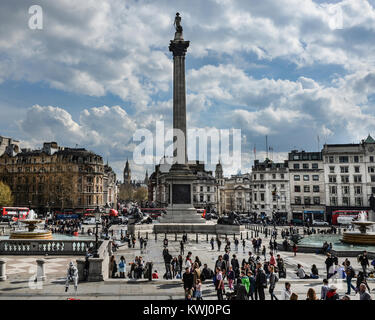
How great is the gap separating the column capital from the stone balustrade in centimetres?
4085

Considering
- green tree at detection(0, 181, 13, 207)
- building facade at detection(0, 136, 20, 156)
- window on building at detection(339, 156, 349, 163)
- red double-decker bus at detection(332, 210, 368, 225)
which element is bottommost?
red double-decker bus at detection(332, 210, 368, 225)

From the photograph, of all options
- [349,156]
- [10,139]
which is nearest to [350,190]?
[349,156]

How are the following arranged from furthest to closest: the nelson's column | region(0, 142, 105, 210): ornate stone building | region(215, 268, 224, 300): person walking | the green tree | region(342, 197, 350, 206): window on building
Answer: region(0, 142, 105, 210): ornate stone building < region(342, 197, 350, 206): window on building < the green tree < the nelson's column < region(215, 268, 224, 300): person walking

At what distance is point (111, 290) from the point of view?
1447 centimetres

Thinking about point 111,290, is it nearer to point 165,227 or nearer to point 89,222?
point 165,227

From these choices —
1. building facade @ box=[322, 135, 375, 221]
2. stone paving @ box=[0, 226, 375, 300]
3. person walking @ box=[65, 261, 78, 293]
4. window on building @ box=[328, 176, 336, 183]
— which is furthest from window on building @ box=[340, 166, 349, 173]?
person walking @ box=[65, 261, 78, 293]

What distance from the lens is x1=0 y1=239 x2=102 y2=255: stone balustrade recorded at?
2405 cm

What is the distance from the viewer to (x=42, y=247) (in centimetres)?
2433

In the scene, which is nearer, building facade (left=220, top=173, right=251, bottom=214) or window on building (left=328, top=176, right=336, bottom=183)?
window on building (left=328, top=176, right=336, bottom=183)

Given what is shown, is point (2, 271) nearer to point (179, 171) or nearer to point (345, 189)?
point (179, 171)

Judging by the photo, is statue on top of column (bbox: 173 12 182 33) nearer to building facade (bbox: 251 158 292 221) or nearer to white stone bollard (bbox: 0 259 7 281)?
building facade (bbox: 251 158 292 221)

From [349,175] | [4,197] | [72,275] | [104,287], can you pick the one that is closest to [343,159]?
[349,175]

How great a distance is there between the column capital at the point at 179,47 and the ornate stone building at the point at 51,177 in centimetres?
4565

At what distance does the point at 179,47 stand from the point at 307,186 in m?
47.4
